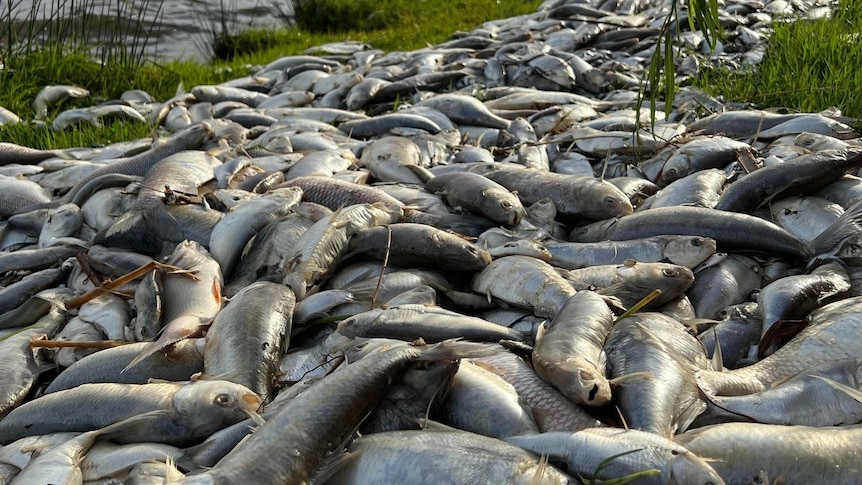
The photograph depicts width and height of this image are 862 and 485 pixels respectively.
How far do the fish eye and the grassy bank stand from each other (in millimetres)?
5139

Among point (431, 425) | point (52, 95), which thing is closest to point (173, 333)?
point (431, 425)

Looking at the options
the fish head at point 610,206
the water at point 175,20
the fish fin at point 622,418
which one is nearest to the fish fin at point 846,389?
the fish fin at point 622,418

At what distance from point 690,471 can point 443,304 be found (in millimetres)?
1473

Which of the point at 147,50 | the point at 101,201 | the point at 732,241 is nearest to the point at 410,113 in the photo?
the point at 101,201

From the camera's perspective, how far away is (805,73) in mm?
5680

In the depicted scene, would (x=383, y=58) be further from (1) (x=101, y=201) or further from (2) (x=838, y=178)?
(2) (x=838, y=178)

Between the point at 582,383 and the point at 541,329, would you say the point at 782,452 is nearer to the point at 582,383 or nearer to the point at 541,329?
the point at 582,383

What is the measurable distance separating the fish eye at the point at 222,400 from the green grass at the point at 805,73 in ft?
14.9

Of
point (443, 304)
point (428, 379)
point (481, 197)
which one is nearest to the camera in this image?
point (428, 379)

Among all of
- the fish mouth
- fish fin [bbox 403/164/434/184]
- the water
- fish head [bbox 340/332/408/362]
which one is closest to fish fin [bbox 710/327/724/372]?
fish head [bbox 340/332/408/362]

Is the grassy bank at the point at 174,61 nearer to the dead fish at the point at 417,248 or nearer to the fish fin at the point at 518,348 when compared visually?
the dead fish at the point at 417,248

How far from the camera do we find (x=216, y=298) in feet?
10.5

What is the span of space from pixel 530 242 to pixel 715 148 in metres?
1.60

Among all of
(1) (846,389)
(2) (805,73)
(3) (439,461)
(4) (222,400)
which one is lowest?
(4) (222,400)
